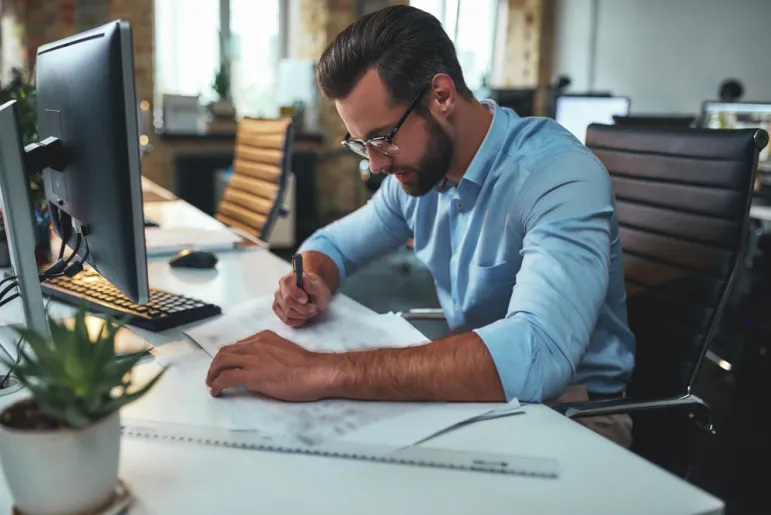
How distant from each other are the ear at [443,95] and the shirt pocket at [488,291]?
29cm

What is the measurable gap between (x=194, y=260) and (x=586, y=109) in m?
2.72

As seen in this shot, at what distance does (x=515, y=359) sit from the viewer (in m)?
0.85

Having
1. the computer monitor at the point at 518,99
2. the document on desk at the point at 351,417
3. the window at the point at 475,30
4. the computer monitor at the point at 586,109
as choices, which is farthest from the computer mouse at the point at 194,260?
the window at the point at 475,30

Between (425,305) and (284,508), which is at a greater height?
(284,508)

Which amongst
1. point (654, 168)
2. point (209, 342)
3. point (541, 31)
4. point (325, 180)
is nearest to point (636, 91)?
point (541, 31)

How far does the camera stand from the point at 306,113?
5.46m

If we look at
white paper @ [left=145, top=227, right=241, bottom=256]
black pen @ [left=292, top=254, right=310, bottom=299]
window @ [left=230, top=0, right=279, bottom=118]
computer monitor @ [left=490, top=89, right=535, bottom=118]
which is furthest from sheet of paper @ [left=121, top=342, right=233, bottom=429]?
window @ [left=230, top=0, right=279, bottom=118]

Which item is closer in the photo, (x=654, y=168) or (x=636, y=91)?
(x=654, y=168)

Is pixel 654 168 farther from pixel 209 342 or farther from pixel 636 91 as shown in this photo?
pixel 636 91

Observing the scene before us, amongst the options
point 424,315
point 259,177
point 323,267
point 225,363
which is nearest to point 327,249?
point 323,267

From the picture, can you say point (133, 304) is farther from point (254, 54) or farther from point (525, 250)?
point (254, 54)

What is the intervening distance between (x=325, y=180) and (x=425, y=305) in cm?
229

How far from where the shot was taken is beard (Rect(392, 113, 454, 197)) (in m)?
1.22

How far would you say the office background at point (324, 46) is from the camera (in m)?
4.50
